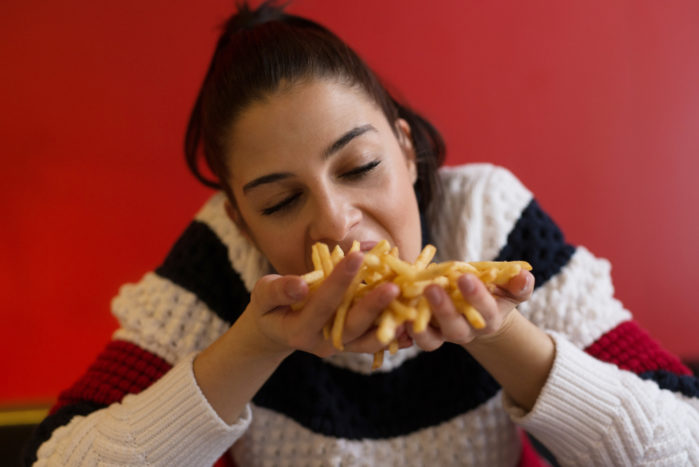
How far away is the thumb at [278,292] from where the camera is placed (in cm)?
60

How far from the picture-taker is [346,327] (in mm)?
608

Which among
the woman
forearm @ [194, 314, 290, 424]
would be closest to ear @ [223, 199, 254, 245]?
the woman

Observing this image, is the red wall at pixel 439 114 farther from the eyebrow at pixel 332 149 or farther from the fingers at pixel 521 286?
the fingers at pixel 521 286

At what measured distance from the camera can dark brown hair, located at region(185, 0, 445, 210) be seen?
2.80 ft

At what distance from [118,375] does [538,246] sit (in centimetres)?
79

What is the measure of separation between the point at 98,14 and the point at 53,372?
109cm

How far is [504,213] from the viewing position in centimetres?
105

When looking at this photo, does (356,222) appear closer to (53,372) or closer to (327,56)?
(327,56)

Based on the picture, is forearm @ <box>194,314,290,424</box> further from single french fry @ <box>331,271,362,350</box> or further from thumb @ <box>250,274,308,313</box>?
single french fry @ <box>331,271,362,350</box>

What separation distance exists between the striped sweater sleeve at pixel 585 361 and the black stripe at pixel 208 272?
46cm

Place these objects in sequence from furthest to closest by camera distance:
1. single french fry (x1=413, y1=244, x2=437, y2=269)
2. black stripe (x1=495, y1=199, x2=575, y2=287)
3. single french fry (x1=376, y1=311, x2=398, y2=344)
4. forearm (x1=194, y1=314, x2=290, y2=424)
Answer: black stripe (x1=495, y1=199, x2=575, y2=287) → forearm (x1=194, y1=314, x2=290, y2=424) → single french fry (x1=413, y1=244, x2=437, y2=269) → single french fry (x1=376, y1=311, x2=398, y2=344)

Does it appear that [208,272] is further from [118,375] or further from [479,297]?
[479,297]

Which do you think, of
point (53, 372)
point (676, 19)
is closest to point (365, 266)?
point (676, 19)

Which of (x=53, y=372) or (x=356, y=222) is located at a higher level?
(x=356, y=222)
